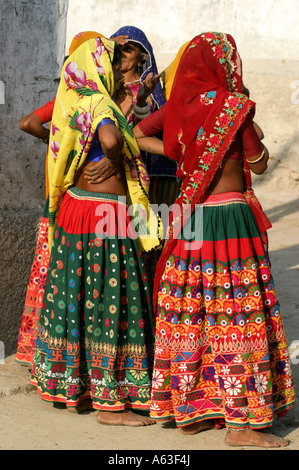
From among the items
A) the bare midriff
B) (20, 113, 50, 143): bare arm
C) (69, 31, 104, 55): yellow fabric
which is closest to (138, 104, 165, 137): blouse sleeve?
the bare midriff

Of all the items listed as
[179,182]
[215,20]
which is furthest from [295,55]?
[179,182]

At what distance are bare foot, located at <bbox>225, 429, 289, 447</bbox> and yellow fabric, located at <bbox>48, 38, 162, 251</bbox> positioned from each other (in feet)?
3.74

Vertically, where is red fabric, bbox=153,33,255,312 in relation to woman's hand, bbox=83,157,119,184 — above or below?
above

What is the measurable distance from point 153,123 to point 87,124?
15.9 inches

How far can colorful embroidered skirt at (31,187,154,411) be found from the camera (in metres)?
4.01

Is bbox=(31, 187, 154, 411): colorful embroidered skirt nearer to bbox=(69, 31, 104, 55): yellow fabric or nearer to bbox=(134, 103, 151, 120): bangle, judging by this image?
bbox=(134, 103, 151, 120): bangle

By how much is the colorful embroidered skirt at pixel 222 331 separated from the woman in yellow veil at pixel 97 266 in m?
0.25

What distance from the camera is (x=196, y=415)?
3.87 meters

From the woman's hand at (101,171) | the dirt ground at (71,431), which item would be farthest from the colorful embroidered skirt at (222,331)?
the woman's hand at (101,171)

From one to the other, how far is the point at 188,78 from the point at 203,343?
139 cm

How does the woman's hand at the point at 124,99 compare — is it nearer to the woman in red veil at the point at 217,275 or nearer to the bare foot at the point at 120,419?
the woman in red veil at the point at 217,275

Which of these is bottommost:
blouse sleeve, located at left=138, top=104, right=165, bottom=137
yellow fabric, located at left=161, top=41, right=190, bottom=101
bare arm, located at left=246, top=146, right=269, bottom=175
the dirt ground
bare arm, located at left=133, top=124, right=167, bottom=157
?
the dirt ground

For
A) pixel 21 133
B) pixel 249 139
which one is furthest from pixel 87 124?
pixel 21 133

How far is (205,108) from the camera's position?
12.1ft
